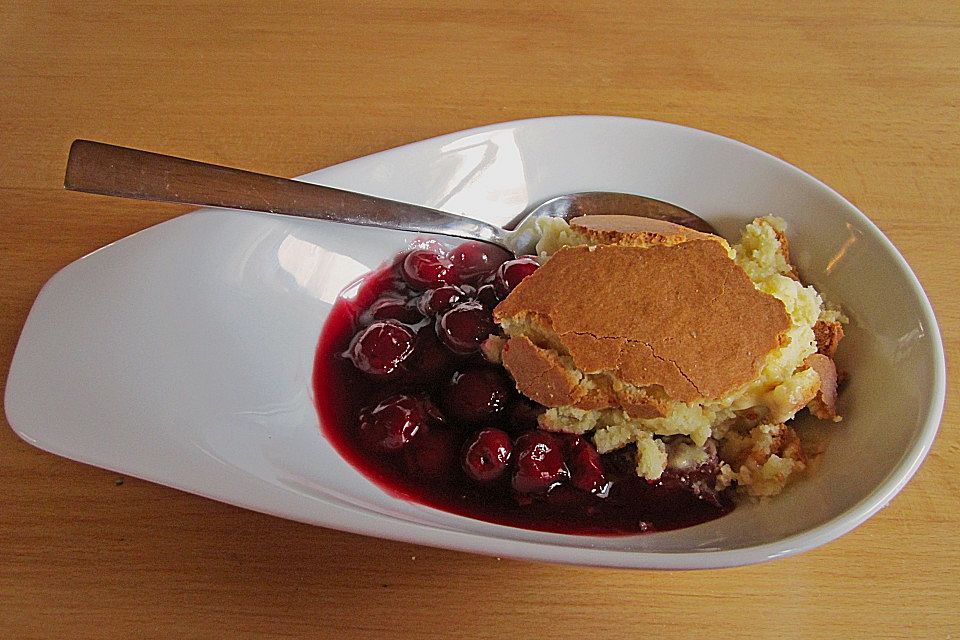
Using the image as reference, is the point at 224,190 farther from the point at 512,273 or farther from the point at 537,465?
the point at 537,465

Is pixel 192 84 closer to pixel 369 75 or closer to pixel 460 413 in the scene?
pixel 369 75

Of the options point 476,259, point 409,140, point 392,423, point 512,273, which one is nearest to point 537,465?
point 392,423

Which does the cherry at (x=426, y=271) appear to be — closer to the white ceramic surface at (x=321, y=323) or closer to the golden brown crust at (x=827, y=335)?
the white ceramic surface at (x=321, y=323)

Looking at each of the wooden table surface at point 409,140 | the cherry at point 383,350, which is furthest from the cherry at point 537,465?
the cherry at point 383,350

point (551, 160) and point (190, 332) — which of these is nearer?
point (190, 332)

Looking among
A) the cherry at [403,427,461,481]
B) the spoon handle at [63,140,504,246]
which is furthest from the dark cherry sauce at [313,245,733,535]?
the spoon handle at [63,140,504,246]

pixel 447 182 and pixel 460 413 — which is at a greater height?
pixel 447 182

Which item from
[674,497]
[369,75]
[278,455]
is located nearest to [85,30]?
[369,75]
